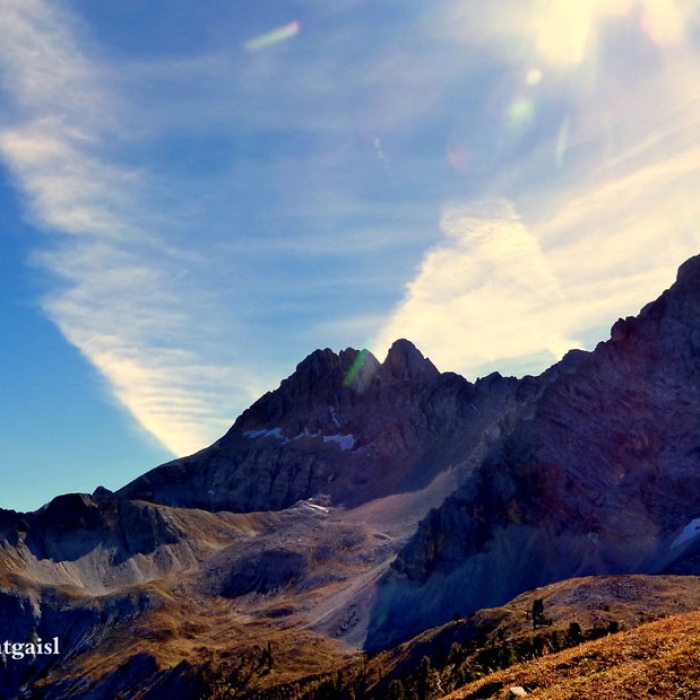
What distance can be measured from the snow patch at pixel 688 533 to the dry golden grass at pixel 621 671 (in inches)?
4520

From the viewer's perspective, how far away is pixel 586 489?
158m

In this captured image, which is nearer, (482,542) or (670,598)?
(670,598)

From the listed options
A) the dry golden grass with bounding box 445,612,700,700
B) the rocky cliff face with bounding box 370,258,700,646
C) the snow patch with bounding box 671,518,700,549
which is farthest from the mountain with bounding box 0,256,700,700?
the dry golden grass with bounding box 445,612,700,700

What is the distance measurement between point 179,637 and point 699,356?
451 feet

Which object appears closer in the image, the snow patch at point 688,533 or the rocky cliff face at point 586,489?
the snow patch at point 688,533

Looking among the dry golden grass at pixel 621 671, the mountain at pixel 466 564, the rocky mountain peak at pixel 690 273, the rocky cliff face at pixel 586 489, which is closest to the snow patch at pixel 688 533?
the rocky cliff face at pixel 586 489

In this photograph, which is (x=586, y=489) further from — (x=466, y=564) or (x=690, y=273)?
Answer: (x=690, y=273)

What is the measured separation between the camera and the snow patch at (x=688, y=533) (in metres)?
136

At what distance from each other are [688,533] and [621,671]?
128 m

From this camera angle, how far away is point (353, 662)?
11794cm

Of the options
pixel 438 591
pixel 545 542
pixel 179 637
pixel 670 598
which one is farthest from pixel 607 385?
pixel 179 637

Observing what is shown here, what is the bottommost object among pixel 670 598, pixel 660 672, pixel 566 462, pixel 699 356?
pixel 670 598

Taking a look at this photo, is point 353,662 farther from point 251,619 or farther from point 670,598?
point 251,619

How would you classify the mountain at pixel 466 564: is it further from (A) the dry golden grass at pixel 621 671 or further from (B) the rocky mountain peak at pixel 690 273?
(A) the dry golden grass at pixel 621 671
